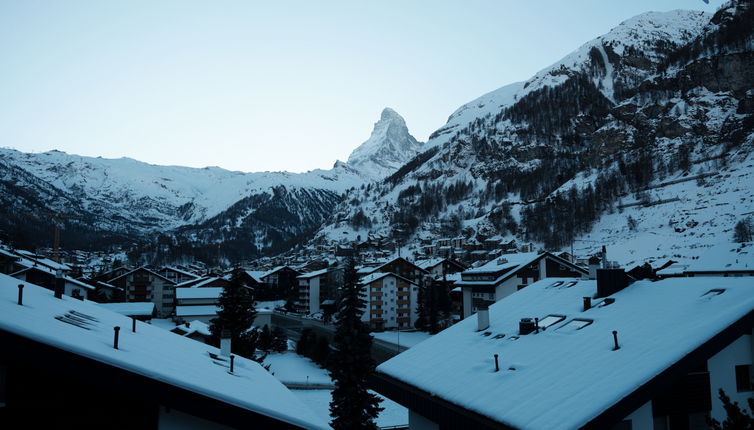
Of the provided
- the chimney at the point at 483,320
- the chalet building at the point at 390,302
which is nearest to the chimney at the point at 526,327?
the chimney at the point at 483,320

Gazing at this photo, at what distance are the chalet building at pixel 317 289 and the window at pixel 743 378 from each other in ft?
280

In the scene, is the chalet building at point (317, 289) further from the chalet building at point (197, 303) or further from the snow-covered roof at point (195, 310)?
the snow-covered roof at point (195, 310)

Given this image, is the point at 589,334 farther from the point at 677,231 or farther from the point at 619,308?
the point at 677,231

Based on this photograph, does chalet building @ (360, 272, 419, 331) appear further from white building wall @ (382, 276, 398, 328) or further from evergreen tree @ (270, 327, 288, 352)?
evergreen tree @ (270, 327, 288, 352)

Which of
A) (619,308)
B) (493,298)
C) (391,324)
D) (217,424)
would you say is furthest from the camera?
(391,324)

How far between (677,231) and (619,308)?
10907 centimetres

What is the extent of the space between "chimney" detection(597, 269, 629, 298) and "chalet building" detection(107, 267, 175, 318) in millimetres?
89844

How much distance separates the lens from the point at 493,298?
178 ft

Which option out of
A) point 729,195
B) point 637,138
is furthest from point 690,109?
point 729,195

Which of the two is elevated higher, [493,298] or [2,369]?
[2,369]

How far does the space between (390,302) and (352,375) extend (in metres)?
Answer: 52.2

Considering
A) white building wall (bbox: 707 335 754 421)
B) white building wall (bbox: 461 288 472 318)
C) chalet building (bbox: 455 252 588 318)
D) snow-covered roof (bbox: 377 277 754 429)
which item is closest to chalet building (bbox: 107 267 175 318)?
white building wall (bbox: 461 288 472 318)

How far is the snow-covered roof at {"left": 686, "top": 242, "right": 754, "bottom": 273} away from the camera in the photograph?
180 feet

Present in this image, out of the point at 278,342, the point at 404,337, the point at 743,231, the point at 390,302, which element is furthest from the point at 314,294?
the point at 743,231
